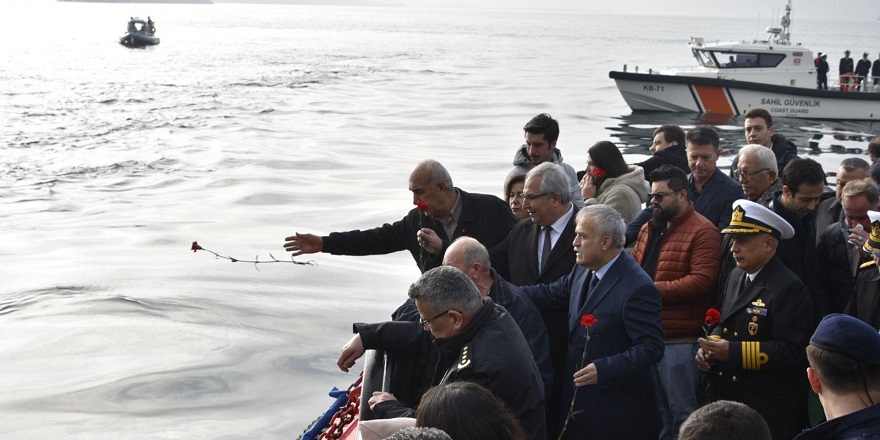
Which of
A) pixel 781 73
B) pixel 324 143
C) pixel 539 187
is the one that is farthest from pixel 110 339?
pixel 781 73

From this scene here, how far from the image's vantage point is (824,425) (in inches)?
119

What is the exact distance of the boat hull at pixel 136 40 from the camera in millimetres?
69000

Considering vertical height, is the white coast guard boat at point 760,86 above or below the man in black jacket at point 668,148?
below

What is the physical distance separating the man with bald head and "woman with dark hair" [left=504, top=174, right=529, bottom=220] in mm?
132

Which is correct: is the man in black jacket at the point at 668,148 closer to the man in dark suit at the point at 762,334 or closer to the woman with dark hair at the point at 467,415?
the man in dark suit at the point at 762,334

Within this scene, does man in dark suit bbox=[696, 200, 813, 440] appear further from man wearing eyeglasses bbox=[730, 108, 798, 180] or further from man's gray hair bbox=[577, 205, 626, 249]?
man wearing eyeglasses bbox=[730, 108, 798, 180]

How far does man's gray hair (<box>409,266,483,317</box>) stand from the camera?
383cm

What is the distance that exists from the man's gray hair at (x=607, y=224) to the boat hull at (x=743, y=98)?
939 inches

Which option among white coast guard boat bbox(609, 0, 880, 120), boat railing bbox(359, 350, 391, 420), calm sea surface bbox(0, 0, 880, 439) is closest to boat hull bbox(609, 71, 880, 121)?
white coast guard boat bbox(609, 0, 880, 120)

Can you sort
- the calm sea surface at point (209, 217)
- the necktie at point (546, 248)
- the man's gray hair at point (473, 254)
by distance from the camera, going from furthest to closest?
the calm sea surface at point (209, 217) → the necktie at point (546, 248) → the man's gray hair at point (473, 254)

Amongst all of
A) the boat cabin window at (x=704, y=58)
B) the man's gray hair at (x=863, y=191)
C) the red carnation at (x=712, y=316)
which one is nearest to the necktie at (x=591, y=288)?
the red carnation at (x=712, y=316)

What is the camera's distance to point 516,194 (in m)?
6.32

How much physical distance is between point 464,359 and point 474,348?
0.18ft

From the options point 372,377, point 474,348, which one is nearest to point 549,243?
point 372,377
